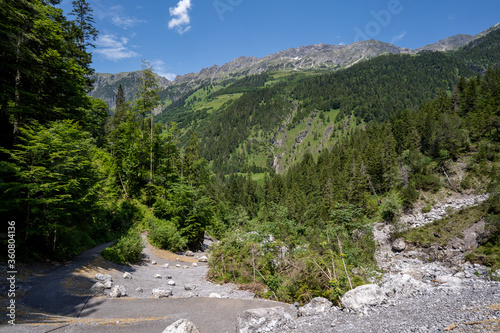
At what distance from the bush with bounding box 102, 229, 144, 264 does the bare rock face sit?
3525cm

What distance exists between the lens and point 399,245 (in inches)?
1305

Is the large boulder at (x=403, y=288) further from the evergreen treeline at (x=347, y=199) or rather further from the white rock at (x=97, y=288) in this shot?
the white rock at (x=97, y=288)

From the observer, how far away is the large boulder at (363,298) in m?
9.03

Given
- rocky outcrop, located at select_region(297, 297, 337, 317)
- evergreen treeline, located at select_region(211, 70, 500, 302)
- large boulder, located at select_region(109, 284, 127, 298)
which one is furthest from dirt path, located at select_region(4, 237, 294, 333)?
evergreen treeline, located at select_region(211, 70, 500, 302)

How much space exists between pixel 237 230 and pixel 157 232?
10436mm

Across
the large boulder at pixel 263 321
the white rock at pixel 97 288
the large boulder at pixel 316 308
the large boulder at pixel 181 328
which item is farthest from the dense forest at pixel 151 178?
the large boulder at pixel 181 328

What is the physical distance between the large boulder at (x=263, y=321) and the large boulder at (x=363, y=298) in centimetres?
263

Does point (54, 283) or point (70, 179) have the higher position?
point (70, 179)

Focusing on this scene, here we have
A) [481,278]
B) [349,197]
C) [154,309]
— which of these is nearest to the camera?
[154,309]

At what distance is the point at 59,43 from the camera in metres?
15.6

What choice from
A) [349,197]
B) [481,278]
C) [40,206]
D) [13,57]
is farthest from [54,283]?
[349,197]

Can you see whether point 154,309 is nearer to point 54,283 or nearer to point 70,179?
point 54,283

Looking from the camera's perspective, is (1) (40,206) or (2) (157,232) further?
(2) (157,232)

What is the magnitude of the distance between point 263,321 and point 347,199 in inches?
2070
